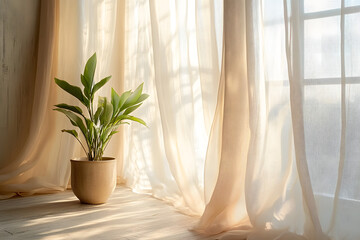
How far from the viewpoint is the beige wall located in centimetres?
288

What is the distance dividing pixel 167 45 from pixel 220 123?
712 mm

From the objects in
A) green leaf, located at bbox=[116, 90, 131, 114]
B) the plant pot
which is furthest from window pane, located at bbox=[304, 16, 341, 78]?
the plant pot

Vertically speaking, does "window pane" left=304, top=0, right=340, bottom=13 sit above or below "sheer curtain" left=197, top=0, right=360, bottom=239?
above

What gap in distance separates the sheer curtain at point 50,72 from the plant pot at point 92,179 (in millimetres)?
491

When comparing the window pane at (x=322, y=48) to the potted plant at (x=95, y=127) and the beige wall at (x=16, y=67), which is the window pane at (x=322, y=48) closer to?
the potted plant at (x=95, y=127)

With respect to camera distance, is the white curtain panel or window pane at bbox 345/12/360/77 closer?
window pane at bbox 345/12/360/77

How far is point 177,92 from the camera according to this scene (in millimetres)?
2393

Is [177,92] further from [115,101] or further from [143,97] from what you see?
[115,101]

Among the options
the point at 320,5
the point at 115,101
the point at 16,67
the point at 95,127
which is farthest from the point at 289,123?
the point at 16,67

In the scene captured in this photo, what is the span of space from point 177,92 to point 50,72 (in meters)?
1.06

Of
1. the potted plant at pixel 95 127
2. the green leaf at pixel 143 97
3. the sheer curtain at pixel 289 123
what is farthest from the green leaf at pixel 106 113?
the sheer curtain at pixel 289 123

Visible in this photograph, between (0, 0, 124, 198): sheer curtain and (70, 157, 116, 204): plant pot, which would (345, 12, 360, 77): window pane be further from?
(0, 0, 124, 198): sheer curtain

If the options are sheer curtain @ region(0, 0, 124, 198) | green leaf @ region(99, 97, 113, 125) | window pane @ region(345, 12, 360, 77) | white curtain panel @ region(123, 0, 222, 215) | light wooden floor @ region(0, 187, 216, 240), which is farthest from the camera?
sheer curtain @ region(0, 0, 124, 198)

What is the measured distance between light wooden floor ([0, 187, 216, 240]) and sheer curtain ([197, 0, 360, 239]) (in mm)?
223
